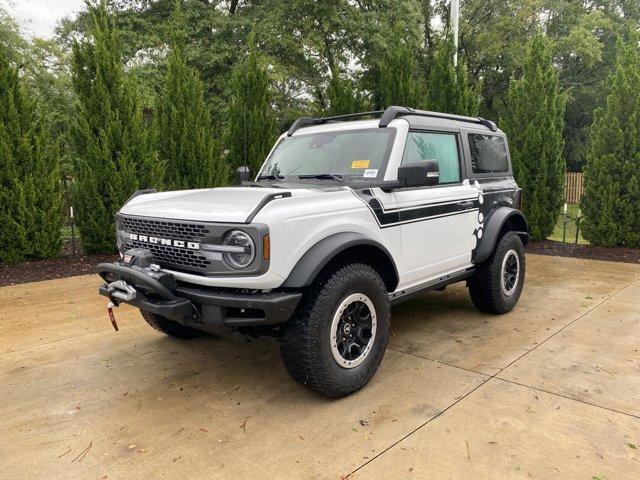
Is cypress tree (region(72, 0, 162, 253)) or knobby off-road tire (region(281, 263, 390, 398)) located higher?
cypress tree (region(72, 0, 162, 253))

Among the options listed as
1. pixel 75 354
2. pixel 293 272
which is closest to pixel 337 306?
pixel 293 272

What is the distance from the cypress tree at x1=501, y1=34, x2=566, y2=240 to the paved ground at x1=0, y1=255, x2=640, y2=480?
16.4 ft

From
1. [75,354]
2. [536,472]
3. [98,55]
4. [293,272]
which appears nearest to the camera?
[536,472]

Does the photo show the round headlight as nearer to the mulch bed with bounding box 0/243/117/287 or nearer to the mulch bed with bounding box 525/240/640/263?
the mulch bed with bounding box 0/243/117/287

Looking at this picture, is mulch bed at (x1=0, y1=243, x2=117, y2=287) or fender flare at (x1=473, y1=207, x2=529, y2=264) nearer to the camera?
fender flare at (x1=473, y1=207, x2=529, y2=264)

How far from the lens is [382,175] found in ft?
11.8

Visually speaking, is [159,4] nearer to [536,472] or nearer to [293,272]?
[293,272]

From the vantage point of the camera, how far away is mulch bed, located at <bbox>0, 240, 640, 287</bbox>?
6961mm

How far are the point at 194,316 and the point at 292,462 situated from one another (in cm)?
102

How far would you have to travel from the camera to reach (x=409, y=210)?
145 inches

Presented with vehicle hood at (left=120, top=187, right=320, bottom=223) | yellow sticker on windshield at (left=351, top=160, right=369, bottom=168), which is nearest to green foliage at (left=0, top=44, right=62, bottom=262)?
vehicle hood at (left=120, top=187, right=320, bottom=223)

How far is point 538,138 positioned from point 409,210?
6.89 m

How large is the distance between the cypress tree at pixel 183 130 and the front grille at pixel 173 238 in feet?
18.8

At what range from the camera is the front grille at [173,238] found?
287cm
